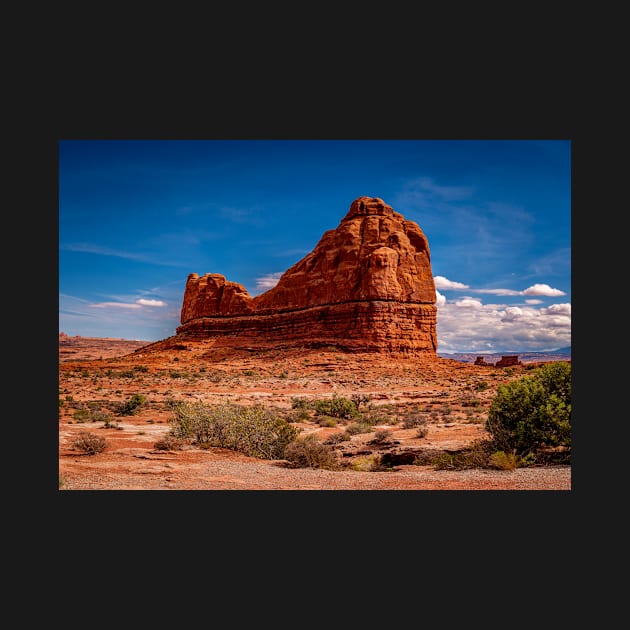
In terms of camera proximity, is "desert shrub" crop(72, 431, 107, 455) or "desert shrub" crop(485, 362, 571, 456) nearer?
"desert shrub" crop(485, 362, 571, 456)

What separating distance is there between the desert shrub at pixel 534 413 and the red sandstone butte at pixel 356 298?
38.8 metres

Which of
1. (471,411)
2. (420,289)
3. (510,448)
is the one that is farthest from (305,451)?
(420,289)

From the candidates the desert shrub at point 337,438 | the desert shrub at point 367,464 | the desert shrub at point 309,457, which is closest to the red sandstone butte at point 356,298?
the desert shrub at point 337,438

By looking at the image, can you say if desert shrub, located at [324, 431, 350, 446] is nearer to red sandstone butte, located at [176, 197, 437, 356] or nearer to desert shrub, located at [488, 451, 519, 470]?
desert shrub, located at [488, 451, 519, 470]

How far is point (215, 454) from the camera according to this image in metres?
11.0

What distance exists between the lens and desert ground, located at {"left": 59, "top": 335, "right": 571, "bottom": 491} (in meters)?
8.34

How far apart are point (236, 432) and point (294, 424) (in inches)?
257

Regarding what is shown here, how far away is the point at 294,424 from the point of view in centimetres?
1795

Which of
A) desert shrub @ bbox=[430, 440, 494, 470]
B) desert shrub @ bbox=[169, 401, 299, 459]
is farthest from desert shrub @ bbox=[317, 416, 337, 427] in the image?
desert shrub @ bbox=[430, 440, 494, 470]

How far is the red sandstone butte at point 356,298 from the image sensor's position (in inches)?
2069

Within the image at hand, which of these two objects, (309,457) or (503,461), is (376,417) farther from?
(503,461)

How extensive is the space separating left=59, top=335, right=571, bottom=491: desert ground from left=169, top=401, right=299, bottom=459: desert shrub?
0.31 metres

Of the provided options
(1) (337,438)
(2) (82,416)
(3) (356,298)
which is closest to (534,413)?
(1) (337,438)

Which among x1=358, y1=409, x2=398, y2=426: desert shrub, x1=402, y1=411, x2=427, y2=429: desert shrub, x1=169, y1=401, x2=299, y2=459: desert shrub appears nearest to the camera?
x1=169, y1=401, x2=299, y2=459: desert shrub
